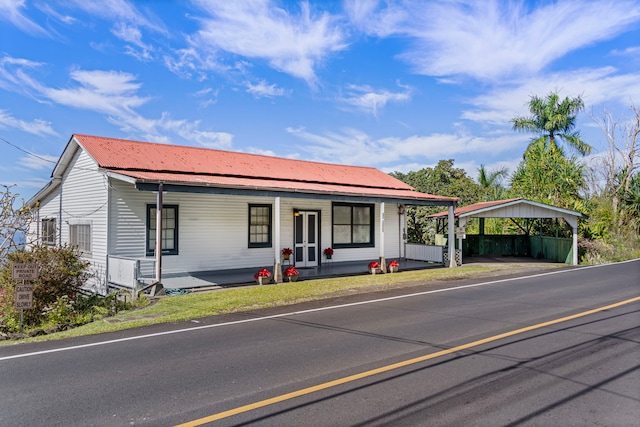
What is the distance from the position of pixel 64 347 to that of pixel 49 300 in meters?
4.48

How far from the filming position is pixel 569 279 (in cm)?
1558

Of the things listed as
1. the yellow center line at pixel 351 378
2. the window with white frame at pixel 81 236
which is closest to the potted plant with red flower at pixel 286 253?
the window with white frame at pixel 81 236

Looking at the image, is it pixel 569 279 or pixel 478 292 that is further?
pixel 569 279

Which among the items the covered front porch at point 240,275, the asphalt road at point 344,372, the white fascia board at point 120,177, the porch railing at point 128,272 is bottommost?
the asphalt road at point 344,372

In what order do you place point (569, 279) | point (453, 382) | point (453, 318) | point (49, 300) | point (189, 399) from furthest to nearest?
point (569, 279) < point (49, 300) < point (453, 318) < point (453, 382) < point (189, 399)

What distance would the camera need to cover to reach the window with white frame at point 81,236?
612 inches

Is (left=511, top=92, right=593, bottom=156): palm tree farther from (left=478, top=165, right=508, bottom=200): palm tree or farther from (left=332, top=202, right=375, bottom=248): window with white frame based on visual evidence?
(left=332, top=202, right=375, bottom=248): window with white frame

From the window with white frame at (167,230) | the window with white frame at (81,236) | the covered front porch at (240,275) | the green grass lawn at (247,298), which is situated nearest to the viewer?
the green grass lawn at (247,298)

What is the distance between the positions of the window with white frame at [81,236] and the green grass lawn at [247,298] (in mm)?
5227

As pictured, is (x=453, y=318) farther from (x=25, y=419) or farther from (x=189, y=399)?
(x=25, y=419)

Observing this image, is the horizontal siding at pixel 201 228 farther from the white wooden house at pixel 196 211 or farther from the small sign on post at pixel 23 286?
the small sign on post at pixel 23 286

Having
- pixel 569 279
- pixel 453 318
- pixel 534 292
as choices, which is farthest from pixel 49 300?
pixel 569 279

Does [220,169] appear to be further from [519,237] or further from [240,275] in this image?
[519,237]

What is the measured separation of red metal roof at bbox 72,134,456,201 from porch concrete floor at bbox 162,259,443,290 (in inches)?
119
